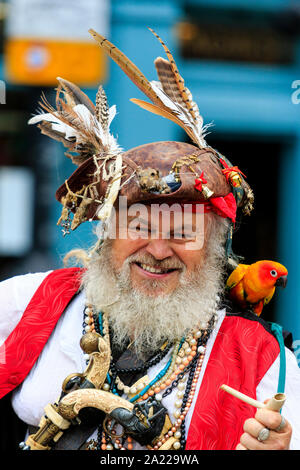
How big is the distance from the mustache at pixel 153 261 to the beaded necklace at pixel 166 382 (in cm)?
25

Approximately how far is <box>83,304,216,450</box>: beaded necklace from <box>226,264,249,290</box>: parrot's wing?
0.22 metres

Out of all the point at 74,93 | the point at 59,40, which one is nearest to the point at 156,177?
the point at 74,93

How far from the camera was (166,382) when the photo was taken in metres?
2.01

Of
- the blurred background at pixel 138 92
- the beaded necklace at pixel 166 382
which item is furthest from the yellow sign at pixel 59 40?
the beaded necklace at pixel 166 382

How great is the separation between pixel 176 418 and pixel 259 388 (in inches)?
11.8

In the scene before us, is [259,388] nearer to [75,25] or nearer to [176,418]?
[176,418]

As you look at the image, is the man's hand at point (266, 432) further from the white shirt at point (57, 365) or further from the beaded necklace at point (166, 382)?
the beaded necklace at point (166, 382)

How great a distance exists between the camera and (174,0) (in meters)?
5.62

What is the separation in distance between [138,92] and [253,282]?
360 cm

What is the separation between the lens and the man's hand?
168 centimetres

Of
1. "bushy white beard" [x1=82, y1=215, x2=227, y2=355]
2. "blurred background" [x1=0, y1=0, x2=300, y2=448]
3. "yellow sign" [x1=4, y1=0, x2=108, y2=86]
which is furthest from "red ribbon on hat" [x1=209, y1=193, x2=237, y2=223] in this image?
"yellow sign" [x1=4, y1=0, x2=108, y2=86]

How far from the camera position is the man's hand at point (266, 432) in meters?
1.68

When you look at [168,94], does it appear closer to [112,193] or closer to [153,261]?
[112,193]

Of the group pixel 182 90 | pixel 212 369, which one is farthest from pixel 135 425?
pixel 182 90
